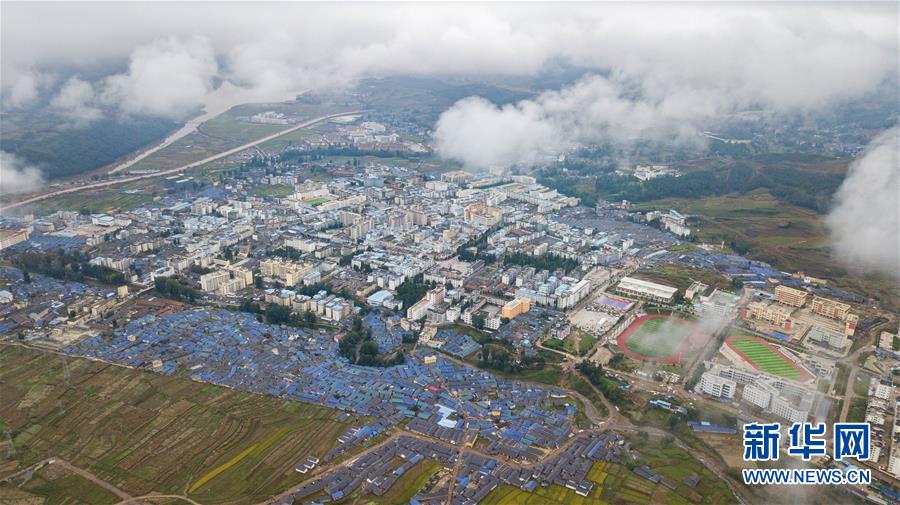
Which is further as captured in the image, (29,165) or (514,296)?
(29,165)

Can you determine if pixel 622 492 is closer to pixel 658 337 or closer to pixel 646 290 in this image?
pixel 658 337

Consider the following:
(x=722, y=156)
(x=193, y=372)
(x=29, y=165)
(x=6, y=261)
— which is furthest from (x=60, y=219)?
(x=722, y=156)

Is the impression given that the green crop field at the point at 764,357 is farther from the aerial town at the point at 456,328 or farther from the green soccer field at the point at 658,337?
the green soccer field at the point at 658,337

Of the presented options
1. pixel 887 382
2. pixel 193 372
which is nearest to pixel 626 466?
pixel 887 382

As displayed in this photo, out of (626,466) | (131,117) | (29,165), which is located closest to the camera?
(626,466)

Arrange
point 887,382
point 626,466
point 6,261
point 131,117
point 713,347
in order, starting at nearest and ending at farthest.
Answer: point 626,466
point 887,382
point 713,347
point 6,261
point 131,117

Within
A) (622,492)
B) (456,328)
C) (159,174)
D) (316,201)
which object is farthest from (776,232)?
(159,174)

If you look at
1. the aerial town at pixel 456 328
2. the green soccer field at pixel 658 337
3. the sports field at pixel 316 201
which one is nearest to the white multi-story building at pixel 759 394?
the aerial town at pixel 456 328

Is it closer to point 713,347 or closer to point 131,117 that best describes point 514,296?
point 713,347
